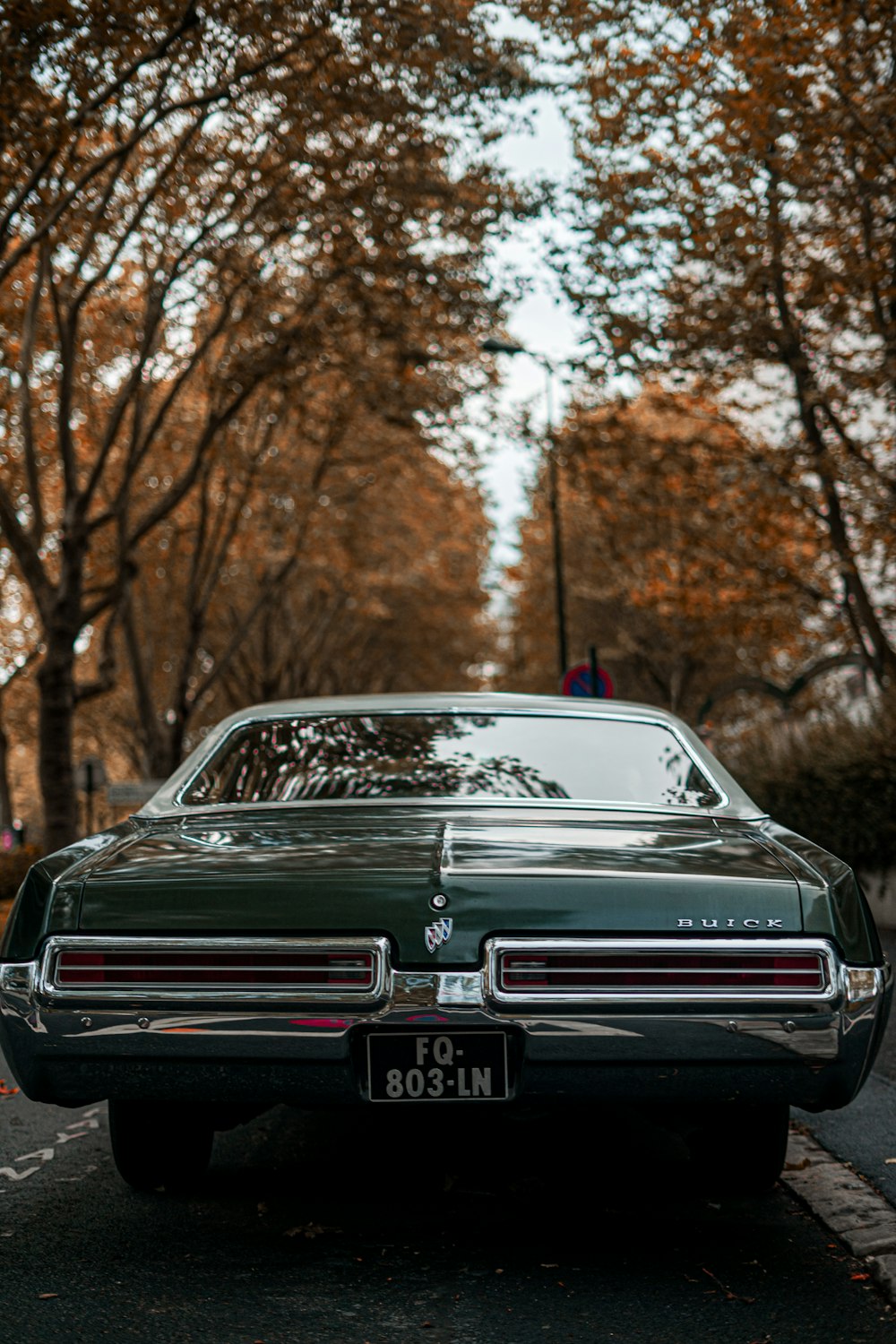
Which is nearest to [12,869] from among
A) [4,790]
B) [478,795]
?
[478,795]

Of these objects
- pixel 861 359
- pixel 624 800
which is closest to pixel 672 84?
pixel 861 359

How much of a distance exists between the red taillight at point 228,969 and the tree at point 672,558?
13575 millimetres

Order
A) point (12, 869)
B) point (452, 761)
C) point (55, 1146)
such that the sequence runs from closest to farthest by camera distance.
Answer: point (452, 761), point (55, 1146), point (12, 869)

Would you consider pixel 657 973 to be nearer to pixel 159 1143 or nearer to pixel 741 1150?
pixel 741 1150

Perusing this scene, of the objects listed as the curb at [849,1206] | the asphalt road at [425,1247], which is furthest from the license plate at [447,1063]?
the curb at [849,1206]

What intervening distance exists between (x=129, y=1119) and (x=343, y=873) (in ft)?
3.91

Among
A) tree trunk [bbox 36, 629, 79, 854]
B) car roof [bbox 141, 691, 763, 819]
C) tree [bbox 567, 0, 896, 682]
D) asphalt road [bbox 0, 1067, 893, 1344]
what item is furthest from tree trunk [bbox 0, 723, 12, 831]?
car roof [bbox 141, 691, 763, 819]

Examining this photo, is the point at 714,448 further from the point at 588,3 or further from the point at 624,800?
the point at 624,800

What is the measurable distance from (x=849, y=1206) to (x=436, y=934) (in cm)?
166

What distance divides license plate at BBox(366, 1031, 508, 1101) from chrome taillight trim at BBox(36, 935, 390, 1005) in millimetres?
130

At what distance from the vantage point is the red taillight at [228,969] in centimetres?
358

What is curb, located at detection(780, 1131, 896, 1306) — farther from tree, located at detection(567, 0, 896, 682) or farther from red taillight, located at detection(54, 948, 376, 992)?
tree, located at detection(567, 0, 896, 682)

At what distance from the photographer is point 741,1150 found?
177 inches

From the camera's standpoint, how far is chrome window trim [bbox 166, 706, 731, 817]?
446 centimetres
